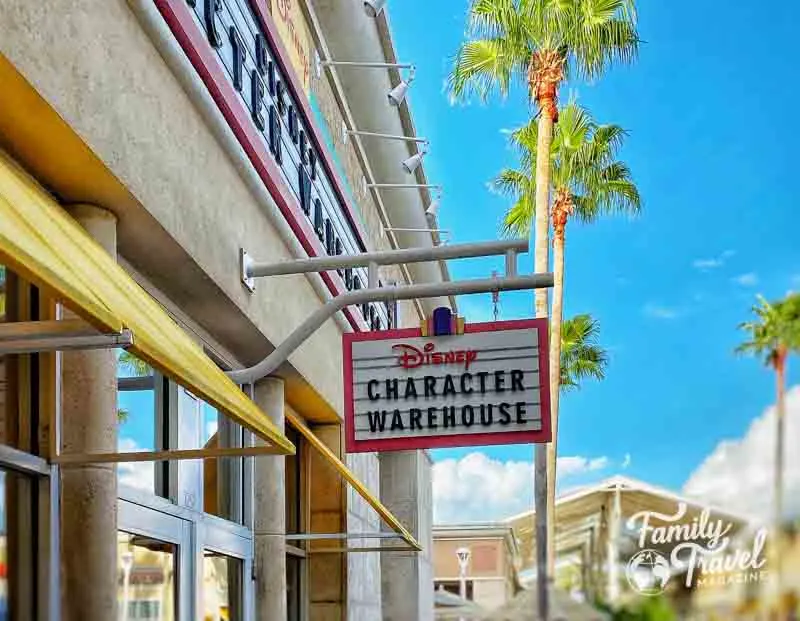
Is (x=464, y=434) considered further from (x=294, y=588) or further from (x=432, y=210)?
(x=432, y=210)

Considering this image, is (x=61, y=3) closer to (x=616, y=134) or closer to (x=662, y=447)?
(x=662, y=447)

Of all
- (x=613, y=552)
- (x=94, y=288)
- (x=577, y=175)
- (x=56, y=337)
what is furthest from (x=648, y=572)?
(x=577, y=175)

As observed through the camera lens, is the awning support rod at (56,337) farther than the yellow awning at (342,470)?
No

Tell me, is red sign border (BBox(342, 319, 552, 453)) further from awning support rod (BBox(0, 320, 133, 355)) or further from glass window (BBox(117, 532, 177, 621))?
awning support rod (BBox(0, 320, 133, 355))

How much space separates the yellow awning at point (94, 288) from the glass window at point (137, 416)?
179cm

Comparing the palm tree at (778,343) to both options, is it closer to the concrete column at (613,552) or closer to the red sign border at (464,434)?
the concrete column at (613,552)

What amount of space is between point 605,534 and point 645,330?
436 feet

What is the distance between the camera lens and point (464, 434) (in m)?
7.23

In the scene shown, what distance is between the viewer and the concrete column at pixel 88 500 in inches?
213

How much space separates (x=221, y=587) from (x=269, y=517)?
926mm

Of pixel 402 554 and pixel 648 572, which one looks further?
pixel 402 554

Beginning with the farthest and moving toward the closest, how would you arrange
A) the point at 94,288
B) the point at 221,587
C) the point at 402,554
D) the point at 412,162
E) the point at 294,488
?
the point at 402,554, the point at 412,162, the point at 294,488, the point at 221,587, the point at 94,288

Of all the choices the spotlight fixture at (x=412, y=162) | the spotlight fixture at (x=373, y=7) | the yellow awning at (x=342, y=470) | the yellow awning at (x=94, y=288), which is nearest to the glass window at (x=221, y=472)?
the yellow awning at (x=342, y=470)

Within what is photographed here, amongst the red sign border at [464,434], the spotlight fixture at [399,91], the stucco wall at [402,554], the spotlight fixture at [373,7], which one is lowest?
the stucco wall at [402,554]
